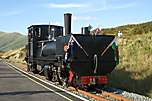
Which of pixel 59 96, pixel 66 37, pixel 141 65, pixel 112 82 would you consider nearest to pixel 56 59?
pixel 66 37

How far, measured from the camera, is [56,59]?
61.4ft

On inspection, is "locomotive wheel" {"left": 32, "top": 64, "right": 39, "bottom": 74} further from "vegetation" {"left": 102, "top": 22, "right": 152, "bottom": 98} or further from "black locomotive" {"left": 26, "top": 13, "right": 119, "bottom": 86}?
"black locomotive" {"left": 26, "top": 13, "right": 119, "bottom": 86}

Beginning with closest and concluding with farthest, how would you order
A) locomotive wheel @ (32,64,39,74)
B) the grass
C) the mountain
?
the grass < locomotive wheel @ (32,64,39,74) < the mountain

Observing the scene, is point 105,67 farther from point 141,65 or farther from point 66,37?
point 141,65

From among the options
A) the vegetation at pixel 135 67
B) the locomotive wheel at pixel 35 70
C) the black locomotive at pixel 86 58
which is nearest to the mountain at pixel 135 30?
the vegetation at pixel 135 67

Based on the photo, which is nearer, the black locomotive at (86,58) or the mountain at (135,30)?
the black locomotive at (86,58)

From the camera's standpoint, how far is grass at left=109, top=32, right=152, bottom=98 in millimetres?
16853

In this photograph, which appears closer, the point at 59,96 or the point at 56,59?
the point at 59,96

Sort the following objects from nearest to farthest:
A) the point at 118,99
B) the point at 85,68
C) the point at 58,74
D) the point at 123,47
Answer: the point at 118,99, the point at 85,68, the point at 58,74, the point at 123,47

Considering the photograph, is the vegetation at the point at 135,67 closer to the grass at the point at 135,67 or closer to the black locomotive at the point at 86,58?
the grass at the point at 135,67

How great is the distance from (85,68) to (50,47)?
5185 mm

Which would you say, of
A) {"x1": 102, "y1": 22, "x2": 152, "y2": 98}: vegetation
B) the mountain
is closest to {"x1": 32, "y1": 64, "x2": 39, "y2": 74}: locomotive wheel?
{"x1": 102, "y1": 22, "x2": 152, "y2": 98}: vegetation

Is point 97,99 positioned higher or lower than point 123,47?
lower

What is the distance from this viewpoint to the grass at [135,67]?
1685 cm
